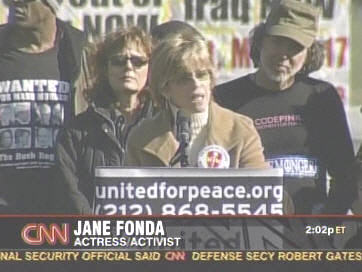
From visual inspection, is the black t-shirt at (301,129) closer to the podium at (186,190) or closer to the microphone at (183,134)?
the podium at (186,190)

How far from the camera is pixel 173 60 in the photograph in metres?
5.06

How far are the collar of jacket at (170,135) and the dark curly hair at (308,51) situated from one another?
0.35 m

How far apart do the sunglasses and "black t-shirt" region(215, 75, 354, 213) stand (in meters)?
0.46

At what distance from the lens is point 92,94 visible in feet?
16.6

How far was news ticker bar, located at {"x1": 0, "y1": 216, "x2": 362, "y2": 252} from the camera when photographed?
16.6 feet

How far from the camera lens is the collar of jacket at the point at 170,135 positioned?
5.07 meters

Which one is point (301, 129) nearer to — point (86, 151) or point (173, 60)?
point (173, 60)

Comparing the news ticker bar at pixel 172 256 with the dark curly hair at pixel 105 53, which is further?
the news ticker bar at pixel 172 256

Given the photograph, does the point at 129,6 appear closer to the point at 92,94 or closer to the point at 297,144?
the point at 92,94

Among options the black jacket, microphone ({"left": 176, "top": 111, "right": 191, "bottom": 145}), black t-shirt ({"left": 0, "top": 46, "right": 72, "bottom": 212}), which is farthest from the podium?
black t-shirt ({"left": 0, "top": 46, "right": 72, "bottom": 212})

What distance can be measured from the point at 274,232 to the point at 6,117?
167cm

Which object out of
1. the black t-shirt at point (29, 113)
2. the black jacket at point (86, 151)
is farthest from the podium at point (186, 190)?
the black t-shirt at point (29, 113)

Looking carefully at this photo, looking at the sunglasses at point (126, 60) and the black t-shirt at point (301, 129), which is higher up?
the sunglasses at point (126, 60)

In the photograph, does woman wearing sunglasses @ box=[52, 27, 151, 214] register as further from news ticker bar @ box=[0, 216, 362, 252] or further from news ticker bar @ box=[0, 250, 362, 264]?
news ticker bar @ box=[0, 250, 362, 264]
